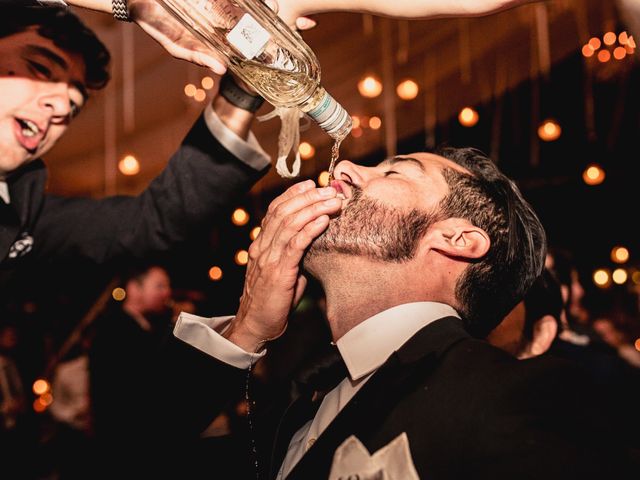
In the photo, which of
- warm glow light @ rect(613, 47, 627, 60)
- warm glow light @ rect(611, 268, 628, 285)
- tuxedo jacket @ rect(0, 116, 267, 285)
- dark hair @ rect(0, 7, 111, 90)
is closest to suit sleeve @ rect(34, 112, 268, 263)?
tuxedo jacket @ rect(0, 116, 267, 285)

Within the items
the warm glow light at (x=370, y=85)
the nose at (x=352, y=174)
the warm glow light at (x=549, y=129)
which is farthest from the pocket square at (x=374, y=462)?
the warm glow light at (x=549, y=129)

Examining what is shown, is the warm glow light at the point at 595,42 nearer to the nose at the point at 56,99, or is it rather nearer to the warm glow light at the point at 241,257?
the nose at the point at 56,99

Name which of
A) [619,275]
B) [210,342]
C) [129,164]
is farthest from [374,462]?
[619,275]

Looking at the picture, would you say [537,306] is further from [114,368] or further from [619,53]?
[619,53]

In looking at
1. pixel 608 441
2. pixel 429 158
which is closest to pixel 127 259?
pixel 429 158

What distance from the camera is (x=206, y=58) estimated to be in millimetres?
1204

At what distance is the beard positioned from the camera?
1333 mm

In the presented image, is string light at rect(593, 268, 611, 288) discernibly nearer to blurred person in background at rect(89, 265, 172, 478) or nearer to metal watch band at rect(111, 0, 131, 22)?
blurred person in background at rect(89, 265, 172, 478)

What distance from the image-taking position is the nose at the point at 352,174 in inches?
54.8

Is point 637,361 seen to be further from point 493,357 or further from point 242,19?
point 242,19

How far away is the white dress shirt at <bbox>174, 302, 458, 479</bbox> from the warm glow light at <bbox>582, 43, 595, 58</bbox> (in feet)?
12.2

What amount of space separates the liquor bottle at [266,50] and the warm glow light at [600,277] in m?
7.21

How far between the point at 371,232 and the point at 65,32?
1.15m

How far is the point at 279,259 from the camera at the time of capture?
132cm
